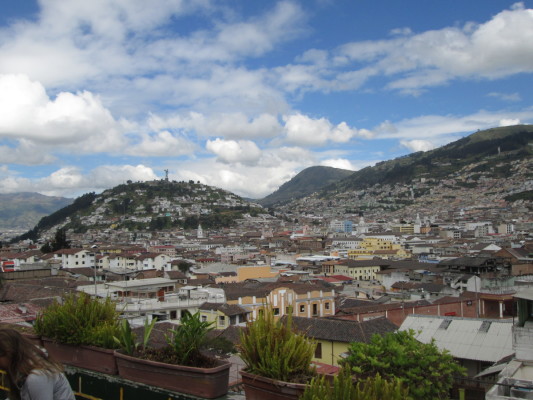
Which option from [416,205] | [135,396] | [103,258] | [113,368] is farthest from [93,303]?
[416,205]

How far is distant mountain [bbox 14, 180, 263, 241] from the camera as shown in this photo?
14000 centimetres

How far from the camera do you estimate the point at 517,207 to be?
455 feet

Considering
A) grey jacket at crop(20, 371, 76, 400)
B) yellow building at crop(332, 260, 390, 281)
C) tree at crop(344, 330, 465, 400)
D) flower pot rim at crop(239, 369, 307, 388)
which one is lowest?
yellow building at crop(332, 260, 390, 281)

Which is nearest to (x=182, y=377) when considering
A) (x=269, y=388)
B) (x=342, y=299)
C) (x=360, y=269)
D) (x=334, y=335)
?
(x=269, y=388)

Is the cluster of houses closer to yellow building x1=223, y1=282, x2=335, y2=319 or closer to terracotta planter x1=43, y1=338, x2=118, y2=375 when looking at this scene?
yellow building x1=223, y1=282, x2=335, y2=319

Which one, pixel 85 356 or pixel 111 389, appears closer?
pixel 111 389

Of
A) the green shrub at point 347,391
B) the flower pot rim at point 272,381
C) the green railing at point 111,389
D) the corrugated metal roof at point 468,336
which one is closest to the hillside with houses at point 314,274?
the corrugated metal roof at point 468,336

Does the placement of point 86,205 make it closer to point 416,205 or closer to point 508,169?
point 416,205

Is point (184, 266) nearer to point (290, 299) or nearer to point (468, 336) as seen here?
point (290, 299)

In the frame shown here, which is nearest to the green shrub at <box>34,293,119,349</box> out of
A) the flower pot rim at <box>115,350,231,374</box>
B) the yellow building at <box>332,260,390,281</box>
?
the flower pot rim at <box>115,350,231,374</box>

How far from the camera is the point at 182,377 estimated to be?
19.1ft

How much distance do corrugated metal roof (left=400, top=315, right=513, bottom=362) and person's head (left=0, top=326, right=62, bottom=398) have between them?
1184cm

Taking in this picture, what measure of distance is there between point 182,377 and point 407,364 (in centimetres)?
446

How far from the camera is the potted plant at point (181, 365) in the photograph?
18.8 ft
